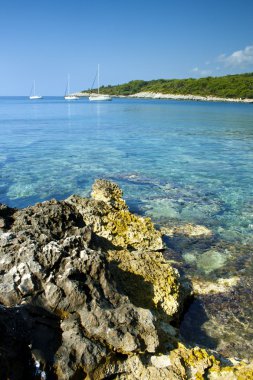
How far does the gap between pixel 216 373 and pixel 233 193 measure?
13695 millimetres

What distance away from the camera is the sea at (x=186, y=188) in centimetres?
796

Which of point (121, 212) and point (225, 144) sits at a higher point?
point (121, 212)

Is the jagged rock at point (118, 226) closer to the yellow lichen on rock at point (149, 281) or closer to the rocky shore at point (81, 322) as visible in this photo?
the yellow lichen on rock at point (149, 281)

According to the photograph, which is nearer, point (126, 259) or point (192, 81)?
point (126, 259)

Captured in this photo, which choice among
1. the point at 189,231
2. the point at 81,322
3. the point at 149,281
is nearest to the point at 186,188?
the point at 189,231

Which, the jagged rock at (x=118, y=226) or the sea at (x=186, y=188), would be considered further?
the jagged rock at (x=118, y=226)

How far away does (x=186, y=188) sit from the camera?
1853 centimetres

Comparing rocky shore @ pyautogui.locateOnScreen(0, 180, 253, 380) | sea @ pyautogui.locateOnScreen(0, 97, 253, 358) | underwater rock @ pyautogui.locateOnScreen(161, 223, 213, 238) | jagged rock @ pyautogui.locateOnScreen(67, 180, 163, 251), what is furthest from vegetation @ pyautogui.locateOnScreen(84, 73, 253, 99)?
A: rocky shore @ pyautogui.locateOnScreen(0, 180, 253, 380)

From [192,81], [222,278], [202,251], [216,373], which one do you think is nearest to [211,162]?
[202,251]

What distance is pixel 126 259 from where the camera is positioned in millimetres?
7676

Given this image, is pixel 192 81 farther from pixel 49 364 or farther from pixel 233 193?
pixel 49 364

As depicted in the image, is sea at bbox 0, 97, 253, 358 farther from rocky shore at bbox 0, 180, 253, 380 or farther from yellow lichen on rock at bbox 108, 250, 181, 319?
rocky shore at bbox 0, 180, 253, 380

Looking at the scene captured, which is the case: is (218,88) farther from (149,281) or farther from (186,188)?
(149,281)

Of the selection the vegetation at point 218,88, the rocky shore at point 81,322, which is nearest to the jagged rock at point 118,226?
the rocky shore at point 81,322
